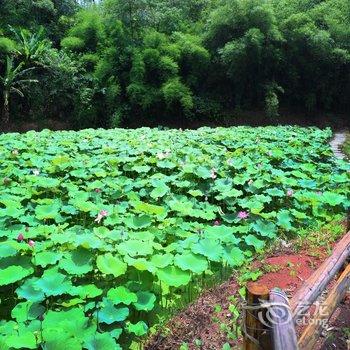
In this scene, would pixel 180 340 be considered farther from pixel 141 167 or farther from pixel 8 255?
pixel 141 167

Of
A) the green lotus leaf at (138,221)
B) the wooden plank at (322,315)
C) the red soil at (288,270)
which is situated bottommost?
the red soil at (288,270)

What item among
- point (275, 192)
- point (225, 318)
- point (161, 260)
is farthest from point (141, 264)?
point (275, 192)

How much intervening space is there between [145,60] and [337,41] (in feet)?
24.9

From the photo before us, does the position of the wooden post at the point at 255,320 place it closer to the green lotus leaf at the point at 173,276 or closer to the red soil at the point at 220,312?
the red soil at the point at 220,312

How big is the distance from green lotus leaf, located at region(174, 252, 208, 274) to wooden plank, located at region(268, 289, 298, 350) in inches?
49.1

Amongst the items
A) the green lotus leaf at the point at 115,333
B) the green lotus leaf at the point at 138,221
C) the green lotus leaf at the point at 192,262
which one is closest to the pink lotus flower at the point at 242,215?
the green lotus leaf at the point at 138,221

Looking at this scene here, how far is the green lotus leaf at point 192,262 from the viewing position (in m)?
2.86

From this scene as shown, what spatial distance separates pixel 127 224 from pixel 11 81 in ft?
39.9

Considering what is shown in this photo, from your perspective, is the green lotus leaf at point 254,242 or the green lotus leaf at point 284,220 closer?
the green lotus leaf at point 254,242

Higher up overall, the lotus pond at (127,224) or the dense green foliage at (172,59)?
the dense green foliage at (172,59)

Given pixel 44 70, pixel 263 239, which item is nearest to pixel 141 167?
pixel 263 239

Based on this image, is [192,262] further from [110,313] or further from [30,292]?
[30,292]

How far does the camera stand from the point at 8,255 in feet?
9.12

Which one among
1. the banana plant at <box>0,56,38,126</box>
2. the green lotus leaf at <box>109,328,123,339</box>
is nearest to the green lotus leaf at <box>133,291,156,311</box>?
the green lotus leaf at <box>109,328,123,339</box>
